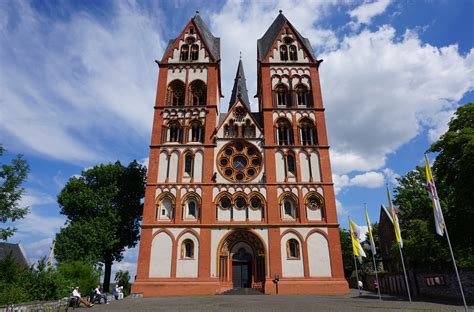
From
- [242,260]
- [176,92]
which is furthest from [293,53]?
[242,260]

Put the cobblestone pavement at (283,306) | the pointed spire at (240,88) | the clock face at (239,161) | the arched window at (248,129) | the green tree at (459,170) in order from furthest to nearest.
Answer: the pointed spire at (240,88), the arched window at (248,129), the clock face at (239,161), the green tree at (459,170), the cobblestone pavement at (283,306)

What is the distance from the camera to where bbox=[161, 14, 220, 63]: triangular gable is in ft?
112

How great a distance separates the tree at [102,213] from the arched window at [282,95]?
17.3m

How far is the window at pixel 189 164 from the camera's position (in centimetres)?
2864

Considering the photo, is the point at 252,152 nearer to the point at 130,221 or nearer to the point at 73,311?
the point at 130,221

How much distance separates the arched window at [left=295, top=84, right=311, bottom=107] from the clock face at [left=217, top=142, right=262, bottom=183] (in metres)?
7.14

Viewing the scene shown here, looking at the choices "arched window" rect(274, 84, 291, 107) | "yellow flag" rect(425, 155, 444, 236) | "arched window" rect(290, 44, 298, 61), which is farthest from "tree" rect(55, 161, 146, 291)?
"yellow flag" rect(425, 155, 444, 236)

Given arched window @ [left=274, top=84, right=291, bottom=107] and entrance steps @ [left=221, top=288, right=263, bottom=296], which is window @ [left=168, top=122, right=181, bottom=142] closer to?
arched window @ [left=274, top=84, right=291, bottom=107]

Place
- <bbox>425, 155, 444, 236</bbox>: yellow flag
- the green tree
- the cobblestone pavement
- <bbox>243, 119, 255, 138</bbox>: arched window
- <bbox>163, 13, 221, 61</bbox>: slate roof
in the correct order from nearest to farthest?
<bbox>425, 155, 444, 236</bbox>: yellow flag, the cobblestone pavement, the green tree, <bbox>243, 119, 255, 138</bbox>: arched window, <bbox>163, 13, 221, 61</bbox>: slate roof

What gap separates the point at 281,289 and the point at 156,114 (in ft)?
63.3

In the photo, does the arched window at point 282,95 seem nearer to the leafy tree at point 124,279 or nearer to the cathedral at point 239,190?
the cathedral at point 239,190

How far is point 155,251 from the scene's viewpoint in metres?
25.7

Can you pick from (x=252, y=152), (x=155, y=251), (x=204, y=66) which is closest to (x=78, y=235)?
(x=155, y=251)

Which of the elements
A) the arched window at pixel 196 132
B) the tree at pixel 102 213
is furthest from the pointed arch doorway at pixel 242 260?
the tree at pixel 102 213
